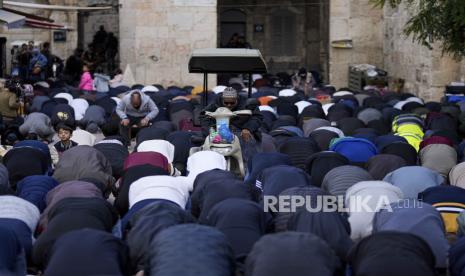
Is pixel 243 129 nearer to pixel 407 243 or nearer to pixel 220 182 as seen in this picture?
pixel 220 182

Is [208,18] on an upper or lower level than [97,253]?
upper

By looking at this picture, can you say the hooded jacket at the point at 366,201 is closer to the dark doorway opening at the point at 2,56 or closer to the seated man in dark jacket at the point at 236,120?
the seated man in dark jacket at the point at 236,120

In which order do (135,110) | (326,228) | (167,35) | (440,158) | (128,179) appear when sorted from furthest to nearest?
1. (167,35)
2. (135,110)
3. (440,158)
4. (128,179)
5. (326,228)

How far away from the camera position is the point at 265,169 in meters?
12.3

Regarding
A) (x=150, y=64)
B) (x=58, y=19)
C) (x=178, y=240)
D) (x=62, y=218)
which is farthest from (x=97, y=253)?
(x=58, y=19)

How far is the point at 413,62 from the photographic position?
27.1 meters

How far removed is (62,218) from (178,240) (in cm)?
189

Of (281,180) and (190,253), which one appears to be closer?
(190,253)

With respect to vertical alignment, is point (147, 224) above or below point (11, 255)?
above

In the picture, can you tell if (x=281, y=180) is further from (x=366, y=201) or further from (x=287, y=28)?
(x=287, y=28)

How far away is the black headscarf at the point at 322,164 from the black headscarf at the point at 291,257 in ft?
14.6

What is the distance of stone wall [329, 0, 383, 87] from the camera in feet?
98.6

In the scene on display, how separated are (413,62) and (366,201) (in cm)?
1688

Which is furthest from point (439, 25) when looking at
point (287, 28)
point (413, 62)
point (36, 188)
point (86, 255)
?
point (287, 28)
